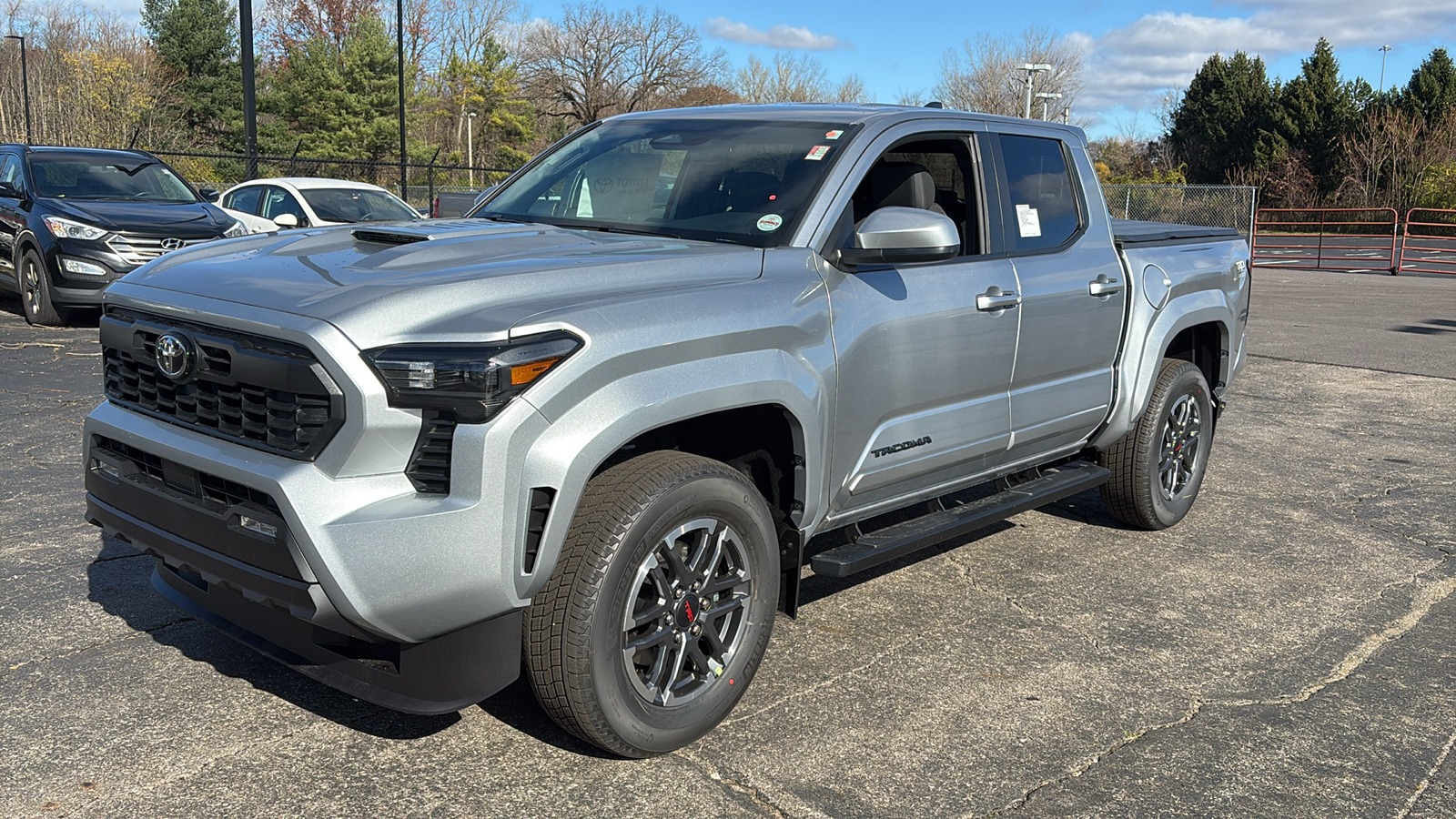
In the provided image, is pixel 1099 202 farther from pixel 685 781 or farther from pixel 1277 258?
pixel 1277 258

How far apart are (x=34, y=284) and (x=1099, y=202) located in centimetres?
1087

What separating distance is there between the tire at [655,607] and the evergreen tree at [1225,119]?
5267cm

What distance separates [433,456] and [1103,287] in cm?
329

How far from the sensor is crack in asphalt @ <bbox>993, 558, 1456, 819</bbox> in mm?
3457

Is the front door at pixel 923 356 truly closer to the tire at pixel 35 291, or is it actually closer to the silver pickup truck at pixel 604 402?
the silver pickup truck at pixel 604 402

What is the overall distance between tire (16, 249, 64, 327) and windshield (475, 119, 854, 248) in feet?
29.2

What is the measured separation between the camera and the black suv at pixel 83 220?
11570mm

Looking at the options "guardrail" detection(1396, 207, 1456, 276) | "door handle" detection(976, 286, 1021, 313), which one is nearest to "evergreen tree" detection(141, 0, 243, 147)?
"guardrail" detection(1396, 207, 1456, 276)

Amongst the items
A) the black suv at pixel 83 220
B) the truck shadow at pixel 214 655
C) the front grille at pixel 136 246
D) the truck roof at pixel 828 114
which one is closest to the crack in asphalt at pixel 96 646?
the truck shadow at pixel 214 655

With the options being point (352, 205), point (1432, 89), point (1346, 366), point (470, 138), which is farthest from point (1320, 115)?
point (352, 205)

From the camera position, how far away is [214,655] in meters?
4.08

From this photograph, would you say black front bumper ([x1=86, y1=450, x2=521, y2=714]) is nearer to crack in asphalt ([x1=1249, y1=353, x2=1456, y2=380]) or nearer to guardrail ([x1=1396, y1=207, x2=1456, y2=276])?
crack in asphalt ([x1=1249, y1=353, x2=1456, y2=380])

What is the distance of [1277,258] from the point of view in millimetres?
30734

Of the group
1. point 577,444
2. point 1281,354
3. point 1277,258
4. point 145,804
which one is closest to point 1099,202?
point 577,444
